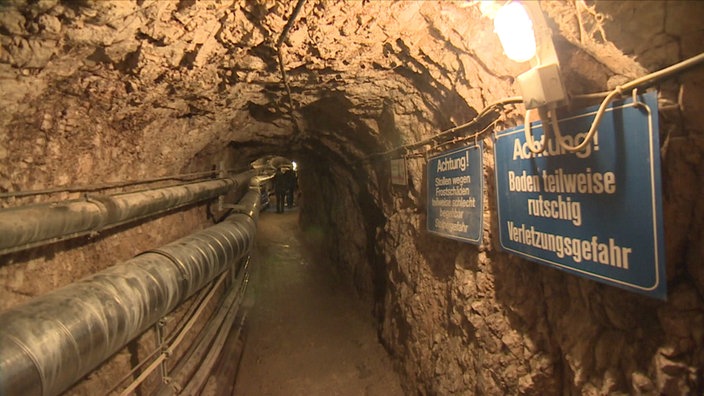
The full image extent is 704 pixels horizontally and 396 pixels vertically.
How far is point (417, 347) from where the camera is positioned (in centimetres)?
382

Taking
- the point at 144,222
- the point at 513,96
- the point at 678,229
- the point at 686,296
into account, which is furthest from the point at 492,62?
the point at 144,222

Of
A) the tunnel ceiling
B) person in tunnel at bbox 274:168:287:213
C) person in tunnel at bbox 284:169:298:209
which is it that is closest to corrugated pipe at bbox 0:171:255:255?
the tunnel ceiling

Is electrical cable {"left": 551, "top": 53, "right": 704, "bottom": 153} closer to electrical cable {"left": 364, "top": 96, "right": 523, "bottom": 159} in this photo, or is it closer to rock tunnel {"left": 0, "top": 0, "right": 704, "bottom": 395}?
rock tunnel {"left": 0, "top": 0, "right": 704, "bottom": 395}

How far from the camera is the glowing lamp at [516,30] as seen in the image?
1.56 meters

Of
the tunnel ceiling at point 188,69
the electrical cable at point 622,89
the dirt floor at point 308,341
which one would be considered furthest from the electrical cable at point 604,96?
the dirt floor at point 308,341

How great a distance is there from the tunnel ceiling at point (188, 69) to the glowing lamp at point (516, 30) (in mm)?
511

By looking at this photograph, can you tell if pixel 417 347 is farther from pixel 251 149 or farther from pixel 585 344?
pixel 251 149

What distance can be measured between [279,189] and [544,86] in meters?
15.2

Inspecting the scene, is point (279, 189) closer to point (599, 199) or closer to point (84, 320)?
point (84, 320)

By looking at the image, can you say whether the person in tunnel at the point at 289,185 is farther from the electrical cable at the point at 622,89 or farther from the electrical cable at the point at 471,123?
the electrical cable at the point at 622,89

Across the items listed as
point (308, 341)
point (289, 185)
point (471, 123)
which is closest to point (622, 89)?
point (471, 123)

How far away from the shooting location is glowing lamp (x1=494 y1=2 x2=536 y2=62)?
61.3 inches

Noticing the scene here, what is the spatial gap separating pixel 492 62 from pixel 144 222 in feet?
10.8

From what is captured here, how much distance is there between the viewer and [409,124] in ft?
11.9
